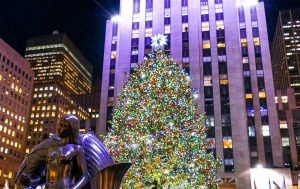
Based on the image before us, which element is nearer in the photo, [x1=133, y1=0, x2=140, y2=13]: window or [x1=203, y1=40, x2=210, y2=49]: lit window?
[x1=203, y1=40, x2=210, y2=49]: lit window

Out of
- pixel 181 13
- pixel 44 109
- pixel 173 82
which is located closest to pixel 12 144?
pixel 44 109

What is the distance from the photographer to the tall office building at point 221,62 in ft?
150

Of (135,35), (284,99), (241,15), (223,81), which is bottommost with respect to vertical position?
(223,81)

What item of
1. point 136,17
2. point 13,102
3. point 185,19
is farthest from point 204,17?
point 13,102

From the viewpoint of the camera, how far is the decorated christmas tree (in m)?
19.4

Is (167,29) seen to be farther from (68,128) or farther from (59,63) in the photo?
(59,63)

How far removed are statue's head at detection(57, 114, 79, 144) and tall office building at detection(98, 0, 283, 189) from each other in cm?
4097

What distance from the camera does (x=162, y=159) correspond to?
1927cm

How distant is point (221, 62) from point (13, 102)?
66625 mm

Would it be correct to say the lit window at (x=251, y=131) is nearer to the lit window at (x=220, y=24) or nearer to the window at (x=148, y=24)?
the lit window at (x=220, y=24)

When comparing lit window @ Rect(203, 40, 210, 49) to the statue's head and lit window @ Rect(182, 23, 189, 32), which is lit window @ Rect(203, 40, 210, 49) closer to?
lit window @ Rect(182, 23, 189, 32)

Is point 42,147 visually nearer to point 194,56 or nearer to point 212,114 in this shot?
point 212,114

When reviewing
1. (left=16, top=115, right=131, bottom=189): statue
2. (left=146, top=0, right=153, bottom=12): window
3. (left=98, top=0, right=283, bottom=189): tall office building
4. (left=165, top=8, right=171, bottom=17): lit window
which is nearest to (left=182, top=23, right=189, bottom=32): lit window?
(left=98, top=0, right=283, bottom=189): tall office building

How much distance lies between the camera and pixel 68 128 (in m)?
4.32
